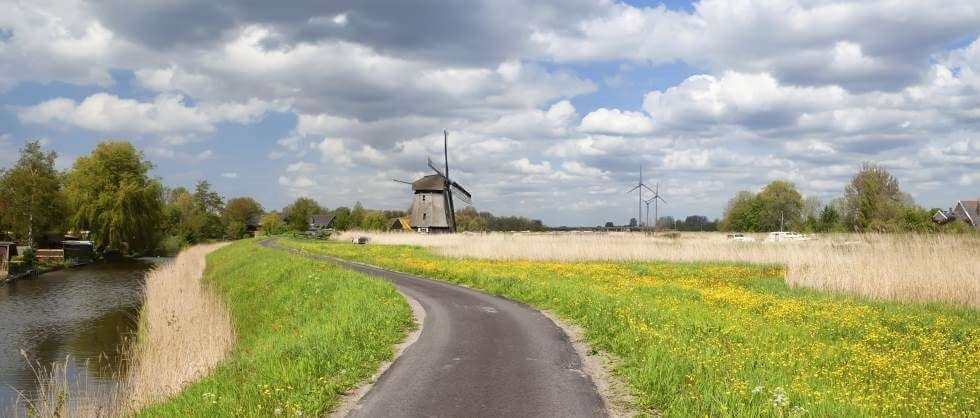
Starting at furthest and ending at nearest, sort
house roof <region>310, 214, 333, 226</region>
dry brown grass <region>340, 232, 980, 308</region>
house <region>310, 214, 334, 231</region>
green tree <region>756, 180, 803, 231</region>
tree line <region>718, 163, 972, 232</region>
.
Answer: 1. house roof <region>310, 214, 333, 226</region>
2. house <region>310, 214, 334, 231</region>
3. green tree <region>756, 180, 803, 231</region>
4. tree line <region>718, 163, 972, 232</region>
5. dry brown grass <region>340, 232, 980, 308</region>

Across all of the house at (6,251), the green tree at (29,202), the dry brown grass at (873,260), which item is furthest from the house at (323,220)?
the dry brown grass at (873,260)

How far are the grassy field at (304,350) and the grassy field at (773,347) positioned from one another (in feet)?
14.5

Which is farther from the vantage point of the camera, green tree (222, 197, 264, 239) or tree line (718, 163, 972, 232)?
green tree (222, 197, 264, 239)

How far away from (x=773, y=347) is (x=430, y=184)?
2741 inches

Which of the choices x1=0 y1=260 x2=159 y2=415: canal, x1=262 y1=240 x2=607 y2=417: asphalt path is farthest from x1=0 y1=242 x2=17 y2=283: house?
x1=262 y1=240 x2=607 y2=417: asphalt path

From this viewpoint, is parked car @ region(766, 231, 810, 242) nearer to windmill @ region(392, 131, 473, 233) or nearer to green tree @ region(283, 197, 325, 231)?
windmill @ region(392, 131, 473, 233)

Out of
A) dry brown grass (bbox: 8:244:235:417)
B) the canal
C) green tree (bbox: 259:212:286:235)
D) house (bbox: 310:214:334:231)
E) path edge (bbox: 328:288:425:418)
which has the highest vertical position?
house (bbox: 310:214:334:231)

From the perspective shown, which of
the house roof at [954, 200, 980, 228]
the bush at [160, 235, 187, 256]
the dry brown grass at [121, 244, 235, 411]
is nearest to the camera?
the dry brown grass at [121, 244, 235, 411]

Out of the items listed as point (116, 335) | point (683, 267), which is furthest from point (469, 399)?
point (683, 267)

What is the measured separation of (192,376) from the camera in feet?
45.8

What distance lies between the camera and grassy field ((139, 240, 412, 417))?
909cm

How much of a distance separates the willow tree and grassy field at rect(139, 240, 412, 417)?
53232 mm

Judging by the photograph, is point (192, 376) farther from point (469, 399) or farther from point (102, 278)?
point (102, 278)

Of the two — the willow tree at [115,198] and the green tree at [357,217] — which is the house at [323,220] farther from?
the willow tree at [115,198]
